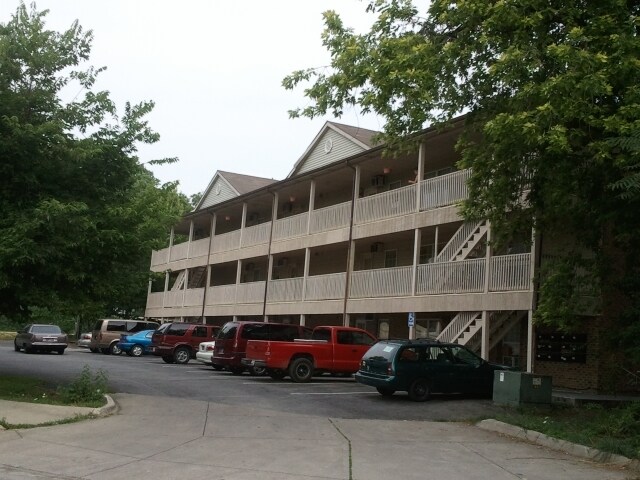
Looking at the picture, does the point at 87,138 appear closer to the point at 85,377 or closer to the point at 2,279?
the point at 2,279

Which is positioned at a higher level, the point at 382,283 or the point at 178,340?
the point at 382,283

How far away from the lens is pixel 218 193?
44.6m

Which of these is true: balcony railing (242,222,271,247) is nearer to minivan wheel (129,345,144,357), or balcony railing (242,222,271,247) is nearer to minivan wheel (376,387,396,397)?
minivan wheel (129,345,144,357)

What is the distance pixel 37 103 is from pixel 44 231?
339 centimetres

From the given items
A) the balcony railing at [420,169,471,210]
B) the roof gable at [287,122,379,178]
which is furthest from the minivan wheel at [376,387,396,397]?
the roof gable at [287,122,379,178]

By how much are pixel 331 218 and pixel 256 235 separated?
254 inches

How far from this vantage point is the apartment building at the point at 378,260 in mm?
21359

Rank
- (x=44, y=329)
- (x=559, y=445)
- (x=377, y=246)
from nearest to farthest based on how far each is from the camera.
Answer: (x=559, y=445) < (x=377, y=246) < (x=44, y=329)

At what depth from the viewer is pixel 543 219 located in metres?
15.9

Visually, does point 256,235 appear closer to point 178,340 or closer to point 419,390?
point 178,340

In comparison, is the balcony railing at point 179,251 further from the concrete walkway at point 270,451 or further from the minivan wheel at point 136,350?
the concrete walkway at point 270,451

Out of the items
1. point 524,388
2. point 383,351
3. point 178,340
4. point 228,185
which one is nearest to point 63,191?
point 383,351

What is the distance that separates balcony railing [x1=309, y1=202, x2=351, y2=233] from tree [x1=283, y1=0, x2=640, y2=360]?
12215 mm

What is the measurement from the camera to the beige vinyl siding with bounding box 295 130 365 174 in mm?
32406
